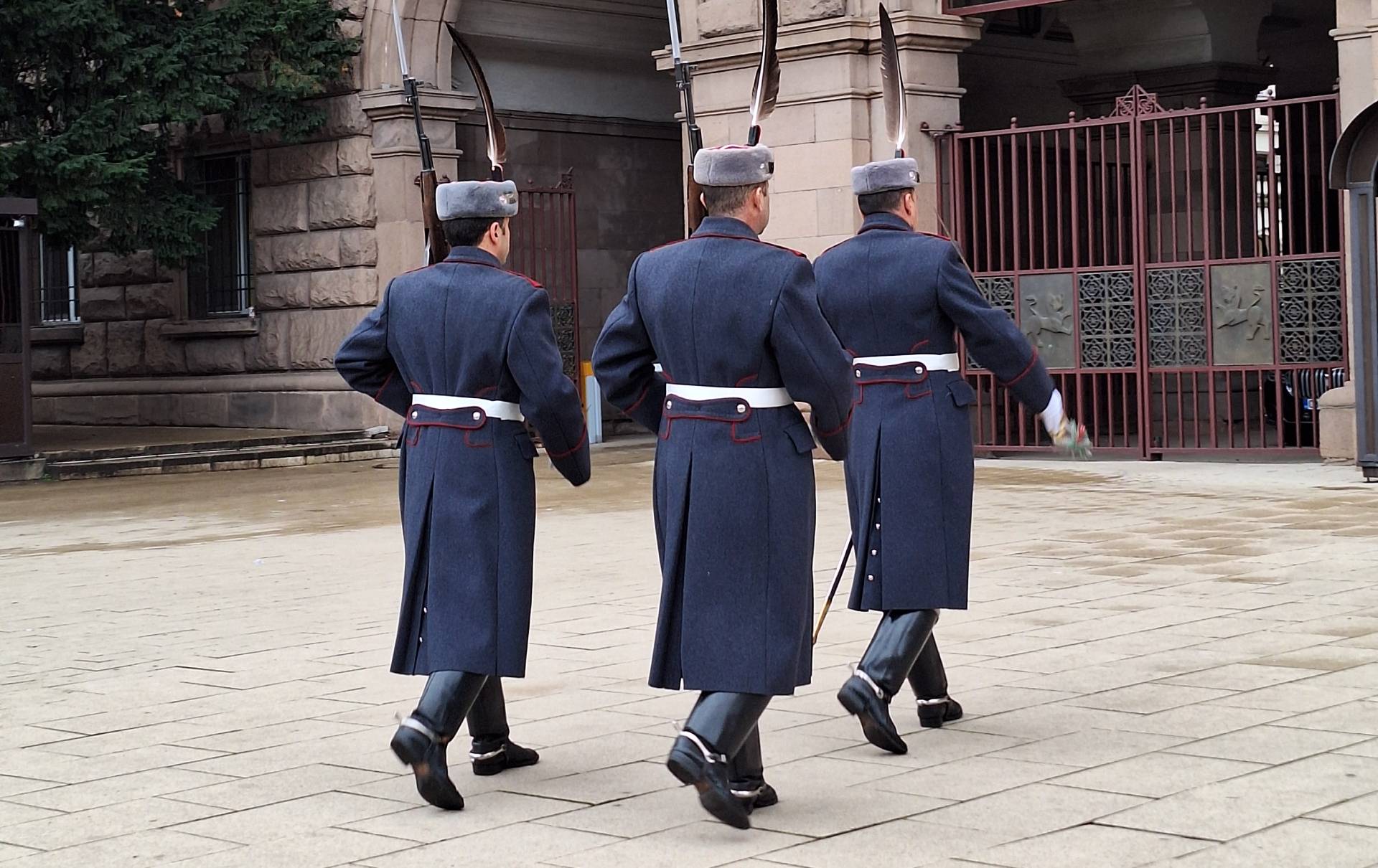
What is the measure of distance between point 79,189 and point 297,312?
9.34 ft

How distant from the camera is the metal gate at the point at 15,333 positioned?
1664 cm

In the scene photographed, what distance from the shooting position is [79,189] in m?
17.5

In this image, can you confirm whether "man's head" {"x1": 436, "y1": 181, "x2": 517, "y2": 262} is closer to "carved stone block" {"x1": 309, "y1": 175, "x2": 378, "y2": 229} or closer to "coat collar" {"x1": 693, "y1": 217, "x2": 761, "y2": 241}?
"coat collar" {"x1": 693, "y1": 217, "x2": 761, "y2": 241}

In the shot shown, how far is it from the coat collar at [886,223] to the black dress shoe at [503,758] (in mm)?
1895

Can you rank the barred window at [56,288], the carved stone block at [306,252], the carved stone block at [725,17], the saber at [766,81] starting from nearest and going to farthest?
1. the saber at [766,81]
2. the carved stone block at [725,17]
3. the carved stone block at [306,252]
4. the barred window at [56,288]

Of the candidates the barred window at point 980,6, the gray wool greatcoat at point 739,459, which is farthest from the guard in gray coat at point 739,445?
the barred window at point 980,6

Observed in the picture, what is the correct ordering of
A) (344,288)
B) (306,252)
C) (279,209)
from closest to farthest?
(344,288) → (306,252) → (279,209)

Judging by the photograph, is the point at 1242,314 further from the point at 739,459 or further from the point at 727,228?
the point at 739,459

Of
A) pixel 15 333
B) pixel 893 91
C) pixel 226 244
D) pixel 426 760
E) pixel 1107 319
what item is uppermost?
pixel 226 244

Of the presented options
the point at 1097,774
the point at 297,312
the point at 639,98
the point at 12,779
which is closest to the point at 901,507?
the point at 1097,774

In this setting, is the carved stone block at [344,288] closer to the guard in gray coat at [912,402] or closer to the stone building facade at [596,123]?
the stone building facade at [596,123]

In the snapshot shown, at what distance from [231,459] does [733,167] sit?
44.6 feet

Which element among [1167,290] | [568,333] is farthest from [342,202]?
[1167,290]

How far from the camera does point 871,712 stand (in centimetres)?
529
